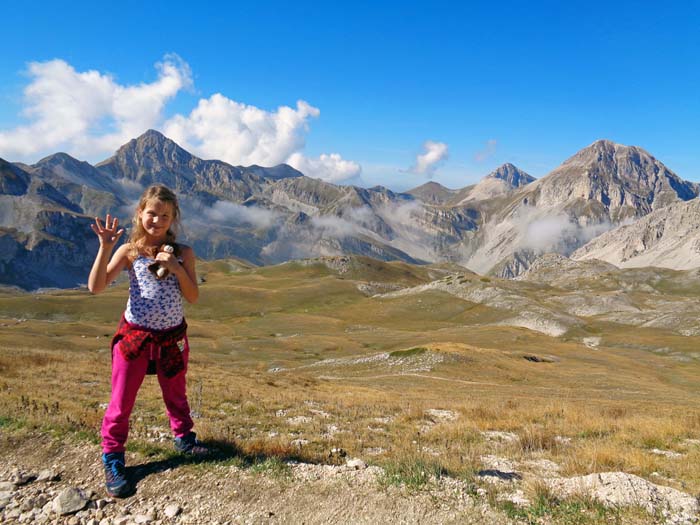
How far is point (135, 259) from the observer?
762cm

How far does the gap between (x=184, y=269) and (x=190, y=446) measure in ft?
11.3

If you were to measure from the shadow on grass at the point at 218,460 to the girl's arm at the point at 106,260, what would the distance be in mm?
3193

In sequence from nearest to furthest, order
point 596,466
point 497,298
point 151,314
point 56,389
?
point 151,314, point 596,466, point 56,389, point 497,298

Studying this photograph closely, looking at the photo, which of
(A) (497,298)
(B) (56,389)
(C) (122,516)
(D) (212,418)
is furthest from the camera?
(A) (497,298)

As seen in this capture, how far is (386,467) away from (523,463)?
11.6ft

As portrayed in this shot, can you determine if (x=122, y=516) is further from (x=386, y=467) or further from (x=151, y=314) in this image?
(x=386, y=467)

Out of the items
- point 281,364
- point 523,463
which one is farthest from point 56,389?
point 281,364

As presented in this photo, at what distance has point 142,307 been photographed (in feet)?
24.5

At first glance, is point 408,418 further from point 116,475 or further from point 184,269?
point 184,269

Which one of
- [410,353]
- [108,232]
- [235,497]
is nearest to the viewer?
[235,497]

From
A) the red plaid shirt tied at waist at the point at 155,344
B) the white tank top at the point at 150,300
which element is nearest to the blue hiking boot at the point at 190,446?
the red plaid shirt tied at waist at the point at 155,344

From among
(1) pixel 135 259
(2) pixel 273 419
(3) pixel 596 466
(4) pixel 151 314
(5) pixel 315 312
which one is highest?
(1) pixel 135 259

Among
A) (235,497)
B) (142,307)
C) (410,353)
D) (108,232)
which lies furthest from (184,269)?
(410,353)

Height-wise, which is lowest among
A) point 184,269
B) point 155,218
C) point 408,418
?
point 408,418
